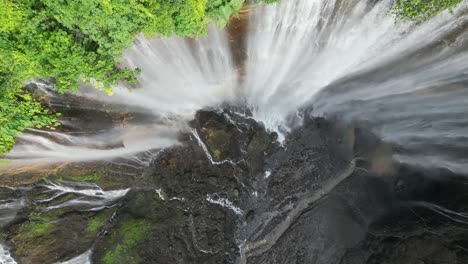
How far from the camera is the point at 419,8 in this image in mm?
7051

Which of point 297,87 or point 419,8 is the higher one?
point 297,87

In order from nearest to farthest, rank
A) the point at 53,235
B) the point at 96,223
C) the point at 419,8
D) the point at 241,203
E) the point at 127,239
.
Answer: the point at 419,8
the point at 53,235
the point at 127,239
the point at 96,223
the point at 241,203

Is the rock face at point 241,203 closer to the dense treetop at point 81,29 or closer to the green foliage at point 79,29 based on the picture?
the dense treetop at point 81,29

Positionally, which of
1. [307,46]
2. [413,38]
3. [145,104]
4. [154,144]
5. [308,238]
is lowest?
[308,238]

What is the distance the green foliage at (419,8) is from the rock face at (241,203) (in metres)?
4.24

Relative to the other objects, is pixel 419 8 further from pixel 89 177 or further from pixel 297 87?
pixel 89 177

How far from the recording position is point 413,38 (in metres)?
8.06

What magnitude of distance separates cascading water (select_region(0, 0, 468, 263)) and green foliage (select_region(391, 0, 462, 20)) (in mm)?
336

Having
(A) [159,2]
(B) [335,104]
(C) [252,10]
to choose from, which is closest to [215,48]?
(C) [252,10]

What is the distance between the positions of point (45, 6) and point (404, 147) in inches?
399

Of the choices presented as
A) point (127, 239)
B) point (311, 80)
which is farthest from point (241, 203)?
point (311, 80)

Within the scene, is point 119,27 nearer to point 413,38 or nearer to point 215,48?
point 215,48

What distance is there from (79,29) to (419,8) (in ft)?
22.6

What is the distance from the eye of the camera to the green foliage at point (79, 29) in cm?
545
